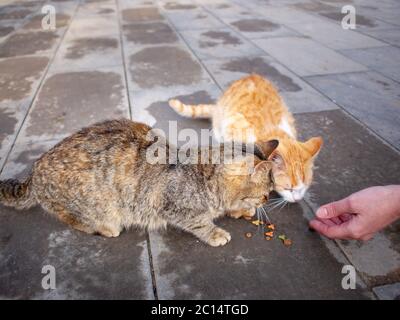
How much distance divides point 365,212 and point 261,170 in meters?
0.86

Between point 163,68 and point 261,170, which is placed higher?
point 163,68

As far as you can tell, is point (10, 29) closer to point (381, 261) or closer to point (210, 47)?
point (210, 47)

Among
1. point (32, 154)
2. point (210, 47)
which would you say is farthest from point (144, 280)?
point (210, 47)

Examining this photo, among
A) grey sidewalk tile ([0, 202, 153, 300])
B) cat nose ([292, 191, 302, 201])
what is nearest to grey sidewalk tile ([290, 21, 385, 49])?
cat nose ([292, 191, 302, 201])

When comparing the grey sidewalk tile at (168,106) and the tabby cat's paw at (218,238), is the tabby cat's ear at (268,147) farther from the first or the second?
the grey sidewalk tile at (168,106)

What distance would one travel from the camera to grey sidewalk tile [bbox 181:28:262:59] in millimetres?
7000

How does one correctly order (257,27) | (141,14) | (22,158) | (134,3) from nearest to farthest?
(22,158) < (257,27) < (141,14) < (134,3)

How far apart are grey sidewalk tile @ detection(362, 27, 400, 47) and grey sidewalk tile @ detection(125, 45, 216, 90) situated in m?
4.41

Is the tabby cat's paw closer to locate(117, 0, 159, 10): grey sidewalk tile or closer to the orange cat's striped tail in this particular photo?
the orange cat's striped tail

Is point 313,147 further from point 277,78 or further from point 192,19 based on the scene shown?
point 192,19

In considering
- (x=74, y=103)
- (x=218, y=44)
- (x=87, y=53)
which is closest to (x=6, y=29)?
(x=87, y=53)

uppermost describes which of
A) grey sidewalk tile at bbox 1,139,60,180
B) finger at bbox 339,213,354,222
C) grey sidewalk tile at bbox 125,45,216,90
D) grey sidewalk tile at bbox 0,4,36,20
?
grey sidewalk tile at bbox 0,4,36,20

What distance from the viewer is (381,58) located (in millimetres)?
6586

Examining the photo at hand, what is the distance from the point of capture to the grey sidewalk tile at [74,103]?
4.54 m
